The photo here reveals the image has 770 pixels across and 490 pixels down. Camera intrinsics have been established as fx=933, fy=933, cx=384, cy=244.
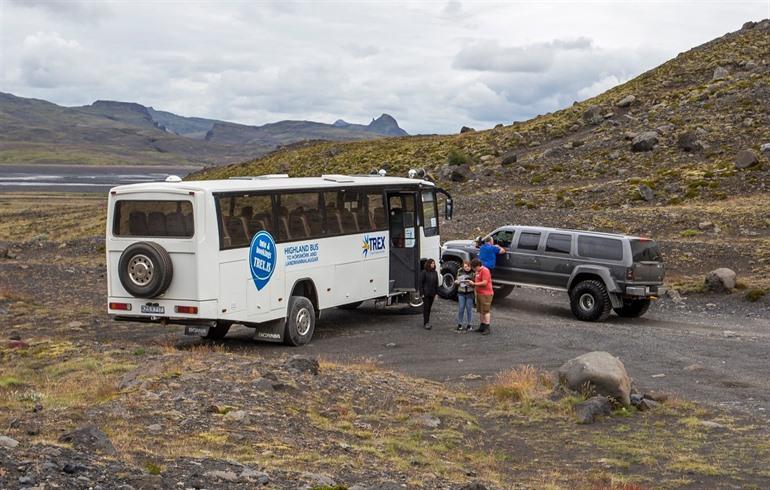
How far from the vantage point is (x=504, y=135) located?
76125mm

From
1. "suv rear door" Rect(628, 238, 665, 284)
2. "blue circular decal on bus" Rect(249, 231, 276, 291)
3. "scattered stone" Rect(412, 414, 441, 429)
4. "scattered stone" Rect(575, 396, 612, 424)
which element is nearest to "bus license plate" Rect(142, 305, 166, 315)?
"blue circular decal on bus" Rect(249, 231, 276, 291)

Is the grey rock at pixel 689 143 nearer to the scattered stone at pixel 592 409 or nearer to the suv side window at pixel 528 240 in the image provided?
the suv side window at pixel 528 240

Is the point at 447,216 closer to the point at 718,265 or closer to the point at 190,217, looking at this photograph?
the point at 190,217

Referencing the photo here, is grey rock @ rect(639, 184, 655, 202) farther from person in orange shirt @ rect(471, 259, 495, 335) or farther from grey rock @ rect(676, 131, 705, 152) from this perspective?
person in orange shirt @ rect(471, 259, 495, 335)

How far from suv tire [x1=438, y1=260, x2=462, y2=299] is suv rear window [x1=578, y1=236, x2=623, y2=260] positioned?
4.48m

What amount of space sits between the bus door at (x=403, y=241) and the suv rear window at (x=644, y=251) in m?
5.80

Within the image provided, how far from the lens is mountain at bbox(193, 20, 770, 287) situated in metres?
39.5

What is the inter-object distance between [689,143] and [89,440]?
51057 mm

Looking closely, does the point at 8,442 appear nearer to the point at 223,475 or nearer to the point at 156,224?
the point at 223,475

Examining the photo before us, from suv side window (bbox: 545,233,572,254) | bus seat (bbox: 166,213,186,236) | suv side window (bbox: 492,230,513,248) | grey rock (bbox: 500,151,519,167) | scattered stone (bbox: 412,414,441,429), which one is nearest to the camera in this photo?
scattered stone (bbox: 412,414,441,429)

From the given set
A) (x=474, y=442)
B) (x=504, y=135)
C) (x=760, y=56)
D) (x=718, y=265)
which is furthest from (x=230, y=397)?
(x=760, y=56)

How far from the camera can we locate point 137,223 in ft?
Result: 63.5

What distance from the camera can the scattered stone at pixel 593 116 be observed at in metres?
70.6

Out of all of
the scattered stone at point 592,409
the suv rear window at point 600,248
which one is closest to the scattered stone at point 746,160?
the suv rear window at point 600,248
